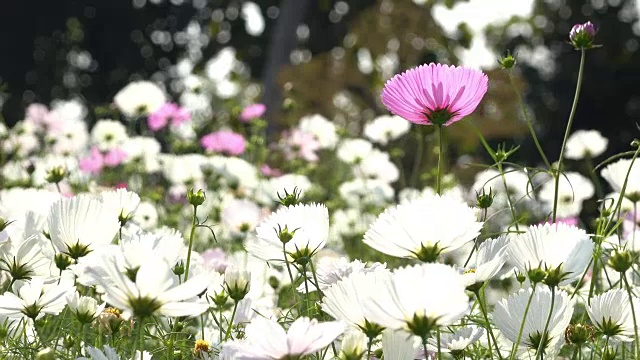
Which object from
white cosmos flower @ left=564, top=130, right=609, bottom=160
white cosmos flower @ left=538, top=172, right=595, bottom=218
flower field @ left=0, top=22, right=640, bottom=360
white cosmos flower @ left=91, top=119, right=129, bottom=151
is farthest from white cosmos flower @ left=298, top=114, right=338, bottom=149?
flower field @ left=0, top=22, right=640, bottom=360

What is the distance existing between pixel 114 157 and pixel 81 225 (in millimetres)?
1613

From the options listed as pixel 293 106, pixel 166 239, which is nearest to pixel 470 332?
pixel 166 239

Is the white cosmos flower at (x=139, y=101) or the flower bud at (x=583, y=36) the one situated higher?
the white cosmos flower at (x=139, y=101)

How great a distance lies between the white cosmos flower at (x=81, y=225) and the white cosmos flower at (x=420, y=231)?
0.76ft

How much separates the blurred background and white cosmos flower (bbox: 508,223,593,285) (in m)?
3.34

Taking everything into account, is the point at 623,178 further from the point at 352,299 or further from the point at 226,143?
the point at 226,143

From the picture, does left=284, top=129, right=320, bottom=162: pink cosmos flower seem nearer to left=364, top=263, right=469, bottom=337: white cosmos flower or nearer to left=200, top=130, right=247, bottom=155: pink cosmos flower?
left=200, top=130, right=247, bottom=155: pink cosmos flower

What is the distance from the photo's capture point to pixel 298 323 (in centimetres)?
57

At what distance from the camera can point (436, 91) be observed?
0.80 meters

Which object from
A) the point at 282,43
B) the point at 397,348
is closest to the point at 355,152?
the point at 397,348

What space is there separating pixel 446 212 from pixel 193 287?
0.19 metres

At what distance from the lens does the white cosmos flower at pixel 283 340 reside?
0.56m

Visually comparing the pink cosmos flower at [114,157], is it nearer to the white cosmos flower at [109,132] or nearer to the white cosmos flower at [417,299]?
the white cosmos flower at [109,132]

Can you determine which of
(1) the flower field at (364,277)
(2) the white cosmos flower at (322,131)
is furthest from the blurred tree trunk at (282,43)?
(1) the flower field at (364,277)
